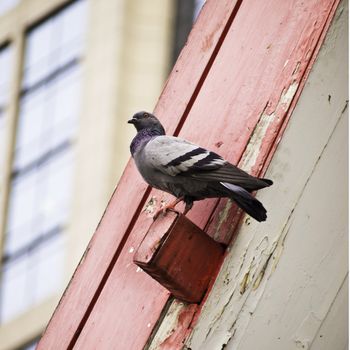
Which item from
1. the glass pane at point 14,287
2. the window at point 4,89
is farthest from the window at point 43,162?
the window at point 4,89

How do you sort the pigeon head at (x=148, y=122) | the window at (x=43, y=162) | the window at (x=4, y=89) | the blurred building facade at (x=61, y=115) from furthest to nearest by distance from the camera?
the window at (x=4, y=89) → the window at (x=43, y=162) → the blurred building facade at (x=61, y=115) → the pigeon head at (x=148, y=122)

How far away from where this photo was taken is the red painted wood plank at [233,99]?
15.2 ft

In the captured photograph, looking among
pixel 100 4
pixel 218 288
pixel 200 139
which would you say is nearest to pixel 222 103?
pixel 200 139

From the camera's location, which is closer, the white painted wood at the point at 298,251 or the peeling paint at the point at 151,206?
the white painted wood at the point at 298,251

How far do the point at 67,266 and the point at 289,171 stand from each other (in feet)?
74.1

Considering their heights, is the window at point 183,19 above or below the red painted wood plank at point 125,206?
above

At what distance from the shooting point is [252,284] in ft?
14.1

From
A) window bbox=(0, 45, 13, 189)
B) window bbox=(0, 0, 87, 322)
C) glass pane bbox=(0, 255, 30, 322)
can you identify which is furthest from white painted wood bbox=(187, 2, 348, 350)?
window bbox=(0, 45, 13, 189)

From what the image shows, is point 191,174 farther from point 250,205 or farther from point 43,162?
Result: point 43,162

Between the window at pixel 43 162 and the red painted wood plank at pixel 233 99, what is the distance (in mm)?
Result: 22622

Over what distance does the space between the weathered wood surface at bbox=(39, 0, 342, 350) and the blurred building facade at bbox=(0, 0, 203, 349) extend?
21.6 m

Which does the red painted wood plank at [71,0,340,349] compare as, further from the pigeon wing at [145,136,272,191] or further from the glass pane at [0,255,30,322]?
the glass pane at [0,255,30,322]

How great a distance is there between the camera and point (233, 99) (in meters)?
4.91

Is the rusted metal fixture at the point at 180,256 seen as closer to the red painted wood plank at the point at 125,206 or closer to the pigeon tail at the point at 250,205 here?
the pigeon tail at the point at 250,205
